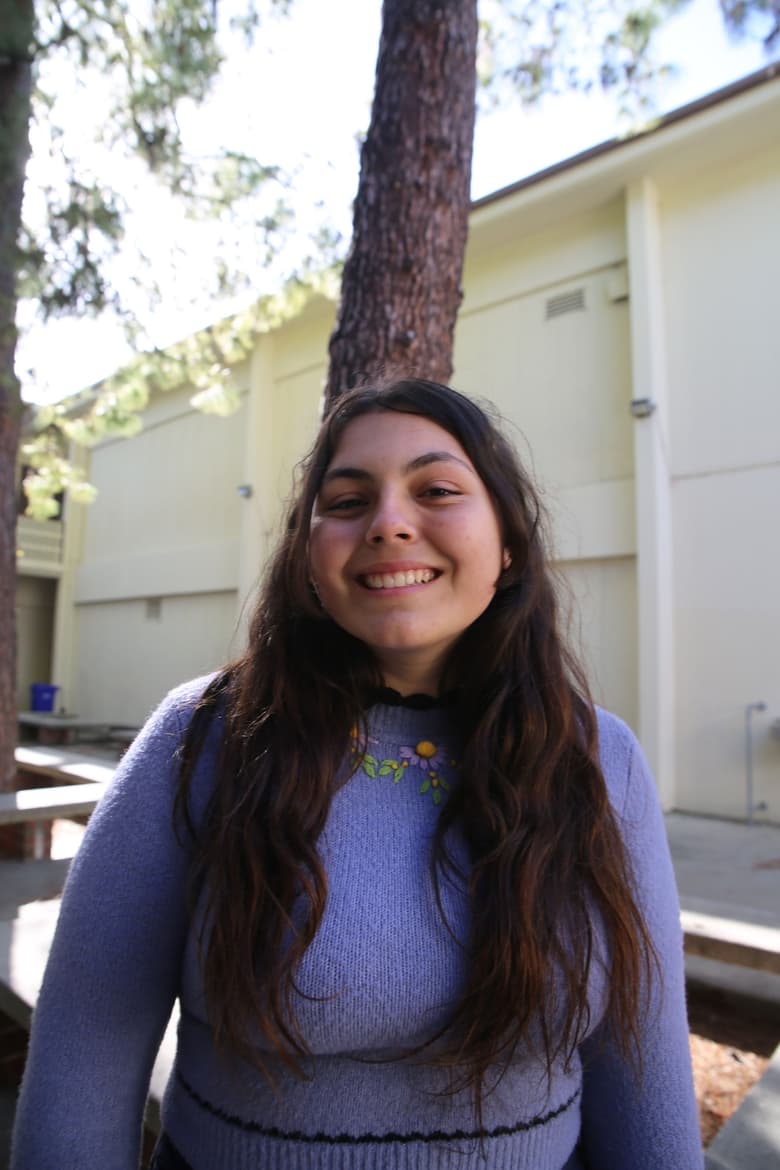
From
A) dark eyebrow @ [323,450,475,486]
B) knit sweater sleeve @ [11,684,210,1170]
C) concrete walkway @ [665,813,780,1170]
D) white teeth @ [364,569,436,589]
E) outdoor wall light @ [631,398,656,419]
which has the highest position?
outdoor wall light @ [631,398,656,419]

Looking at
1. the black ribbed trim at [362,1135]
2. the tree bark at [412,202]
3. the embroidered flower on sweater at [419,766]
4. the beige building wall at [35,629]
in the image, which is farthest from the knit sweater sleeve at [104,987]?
the beige building wall at [35,629]

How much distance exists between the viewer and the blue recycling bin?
13.4m

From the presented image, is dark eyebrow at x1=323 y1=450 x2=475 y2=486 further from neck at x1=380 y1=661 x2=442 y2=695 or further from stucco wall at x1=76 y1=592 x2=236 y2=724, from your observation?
stucco wall at x1=76 y1=592 x2=236 y2=724

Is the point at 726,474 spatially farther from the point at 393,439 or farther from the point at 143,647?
the point at 143,647

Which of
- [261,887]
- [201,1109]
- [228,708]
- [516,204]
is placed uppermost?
[516,204]

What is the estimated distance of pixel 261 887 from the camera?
95 centimetres

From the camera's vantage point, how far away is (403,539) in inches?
41.0

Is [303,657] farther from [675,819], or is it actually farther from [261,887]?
[675,819]

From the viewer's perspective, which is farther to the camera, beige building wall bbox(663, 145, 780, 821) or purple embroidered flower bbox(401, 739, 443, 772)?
beige building wall bbox(663, 145, 780, 821)

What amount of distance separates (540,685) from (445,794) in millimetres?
232

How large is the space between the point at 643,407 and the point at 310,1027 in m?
6.64

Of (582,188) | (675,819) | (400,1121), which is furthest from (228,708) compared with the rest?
(582,188)

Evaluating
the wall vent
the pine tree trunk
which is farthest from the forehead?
the wall vent

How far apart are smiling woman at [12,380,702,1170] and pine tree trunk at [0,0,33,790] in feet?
13.2
